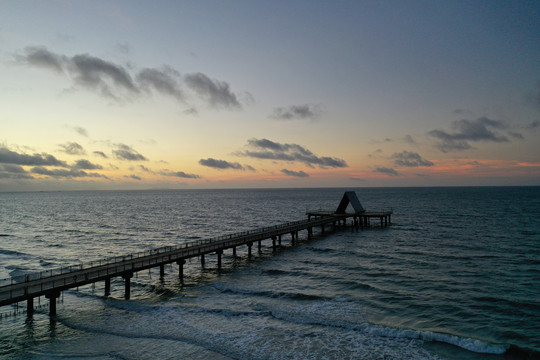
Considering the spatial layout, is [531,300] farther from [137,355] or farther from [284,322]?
[137,355]

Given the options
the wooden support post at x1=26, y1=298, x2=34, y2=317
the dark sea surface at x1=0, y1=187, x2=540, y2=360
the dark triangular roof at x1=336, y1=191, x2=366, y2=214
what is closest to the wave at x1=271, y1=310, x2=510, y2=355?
the dark sea surface at x1=0, y1=187, x2=540, y2=360

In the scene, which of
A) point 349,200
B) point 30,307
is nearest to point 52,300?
point 30,307

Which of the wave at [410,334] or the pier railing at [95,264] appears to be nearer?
the wave at [410,334]

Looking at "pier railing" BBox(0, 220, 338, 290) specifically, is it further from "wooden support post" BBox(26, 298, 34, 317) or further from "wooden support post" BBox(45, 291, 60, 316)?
"wooden support post" BBox(45, 291, 60, 316)

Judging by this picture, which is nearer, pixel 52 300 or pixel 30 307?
pixel 52 300

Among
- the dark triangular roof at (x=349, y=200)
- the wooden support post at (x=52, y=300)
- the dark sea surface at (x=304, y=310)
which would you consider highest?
the dark triangular roof at (x=349, y=200)

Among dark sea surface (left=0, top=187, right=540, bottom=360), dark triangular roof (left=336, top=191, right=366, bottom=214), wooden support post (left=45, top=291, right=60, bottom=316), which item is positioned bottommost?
dark sea surface (left=0, top=187, right=540, bottom=360)

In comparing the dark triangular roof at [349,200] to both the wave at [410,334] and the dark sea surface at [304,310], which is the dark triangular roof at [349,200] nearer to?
the dark sea surface at [304,310]

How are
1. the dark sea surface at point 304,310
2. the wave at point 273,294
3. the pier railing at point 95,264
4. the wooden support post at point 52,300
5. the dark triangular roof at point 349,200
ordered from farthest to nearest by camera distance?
the dark triangular roof at point 349,200
the wave at point 273,294
the pier railing at point 95,264
the wooden support post at point 52,300
the dark sea surface at point 304,310

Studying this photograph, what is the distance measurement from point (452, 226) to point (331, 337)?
6490 cm

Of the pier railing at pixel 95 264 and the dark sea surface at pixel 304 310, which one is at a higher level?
the pier railing at pixel 95 264

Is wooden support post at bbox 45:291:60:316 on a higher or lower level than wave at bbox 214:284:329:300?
higher

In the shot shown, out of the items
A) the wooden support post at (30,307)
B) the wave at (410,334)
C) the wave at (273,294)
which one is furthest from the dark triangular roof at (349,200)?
the wooden support post at (30,307)

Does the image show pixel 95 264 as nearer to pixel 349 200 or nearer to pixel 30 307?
pixel 30 307
